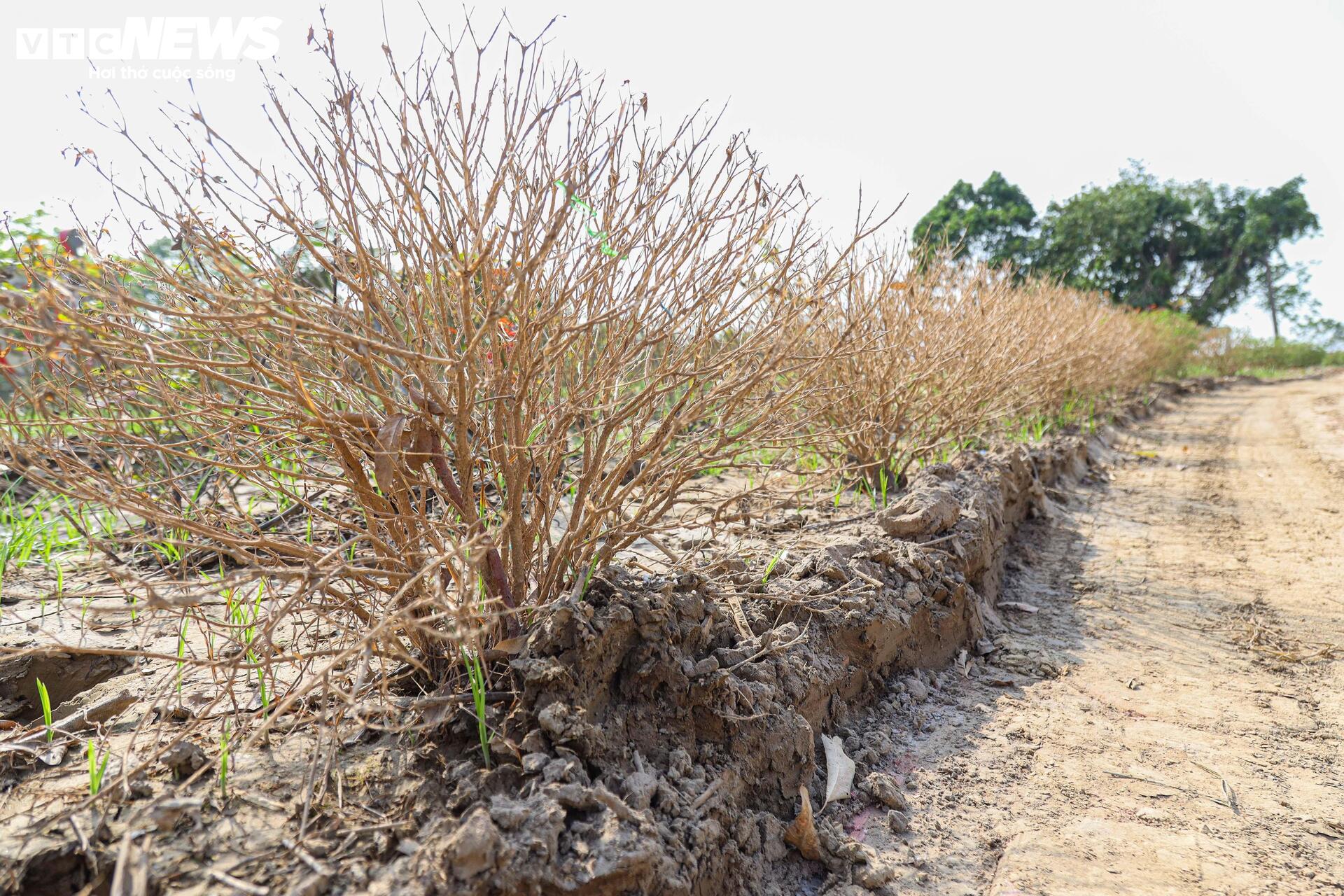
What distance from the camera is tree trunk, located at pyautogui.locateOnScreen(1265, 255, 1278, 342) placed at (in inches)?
1230

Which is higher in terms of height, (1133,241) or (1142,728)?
(1133,241)

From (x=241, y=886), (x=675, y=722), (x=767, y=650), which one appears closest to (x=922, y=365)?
(x=767, y=650)

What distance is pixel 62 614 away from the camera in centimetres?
295

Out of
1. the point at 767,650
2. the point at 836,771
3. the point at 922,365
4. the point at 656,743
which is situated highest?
the point at 922,365

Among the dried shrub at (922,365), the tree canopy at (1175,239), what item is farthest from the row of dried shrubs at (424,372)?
the tree canopy at (1175,239)

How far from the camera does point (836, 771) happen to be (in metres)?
2.35

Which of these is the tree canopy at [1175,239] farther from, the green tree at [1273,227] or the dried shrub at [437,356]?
the dried shrub at [437,356]

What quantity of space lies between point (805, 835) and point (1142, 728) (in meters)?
1.45

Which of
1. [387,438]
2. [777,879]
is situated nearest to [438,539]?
[387,438]

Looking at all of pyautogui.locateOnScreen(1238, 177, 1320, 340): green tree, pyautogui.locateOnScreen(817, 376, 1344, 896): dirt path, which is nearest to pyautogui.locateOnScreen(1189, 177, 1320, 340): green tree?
pyautogui.locateOnScreen(1238, 177, 1320, 340): green tree

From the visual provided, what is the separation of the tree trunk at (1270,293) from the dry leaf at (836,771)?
35.6 m

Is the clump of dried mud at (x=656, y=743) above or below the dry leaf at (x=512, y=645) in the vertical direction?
below

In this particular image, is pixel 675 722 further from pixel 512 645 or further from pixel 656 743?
pixel 512 645

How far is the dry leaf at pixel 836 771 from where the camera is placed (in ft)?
7.48
